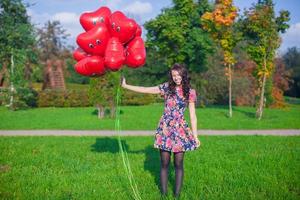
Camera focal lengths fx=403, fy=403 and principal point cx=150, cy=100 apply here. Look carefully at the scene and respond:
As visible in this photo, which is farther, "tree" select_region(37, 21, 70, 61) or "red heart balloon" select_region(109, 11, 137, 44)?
"tree" select_region(37, 21, 70, 61)

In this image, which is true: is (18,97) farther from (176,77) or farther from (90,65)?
(176,77)

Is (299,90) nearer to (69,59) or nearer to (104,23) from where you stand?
(69,59)

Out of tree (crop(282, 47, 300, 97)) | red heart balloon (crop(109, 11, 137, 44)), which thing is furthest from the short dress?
tree (crop(282, 47, 300, 97))

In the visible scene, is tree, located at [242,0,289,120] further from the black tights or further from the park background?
Result: the black tights

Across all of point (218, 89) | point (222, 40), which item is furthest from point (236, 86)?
point (222, 40)

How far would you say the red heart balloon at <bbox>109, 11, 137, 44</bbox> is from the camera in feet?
17.9

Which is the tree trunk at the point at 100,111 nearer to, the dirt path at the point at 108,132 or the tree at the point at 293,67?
the dirt path at the point at 108,132

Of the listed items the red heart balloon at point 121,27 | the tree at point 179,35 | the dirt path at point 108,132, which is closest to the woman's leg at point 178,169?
the red heart balloon at point 121,27

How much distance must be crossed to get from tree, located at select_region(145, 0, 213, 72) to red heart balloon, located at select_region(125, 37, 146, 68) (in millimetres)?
19827

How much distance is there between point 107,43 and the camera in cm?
556

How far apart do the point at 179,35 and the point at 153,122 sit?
10.2 metres

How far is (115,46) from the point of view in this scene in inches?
215

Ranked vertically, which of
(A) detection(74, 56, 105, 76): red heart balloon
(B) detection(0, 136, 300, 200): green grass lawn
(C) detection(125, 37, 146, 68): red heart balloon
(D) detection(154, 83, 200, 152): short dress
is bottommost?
(B) detection(0, 136, 300, 200): green grass lawn

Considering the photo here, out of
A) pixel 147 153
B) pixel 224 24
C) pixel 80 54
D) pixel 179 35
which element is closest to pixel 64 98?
pixel 179 35
